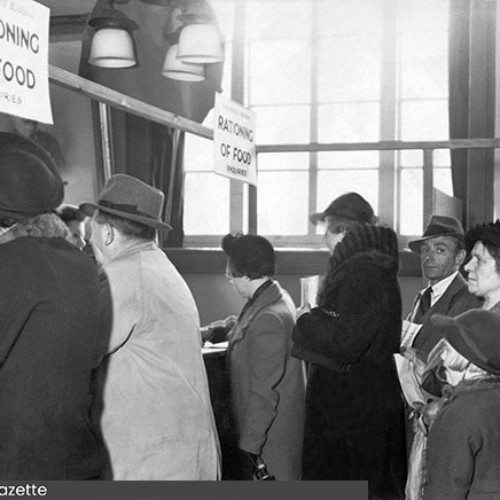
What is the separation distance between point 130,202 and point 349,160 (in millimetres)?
4169

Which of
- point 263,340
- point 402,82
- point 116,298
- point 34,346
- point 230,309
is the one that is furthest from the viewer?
point 402,82

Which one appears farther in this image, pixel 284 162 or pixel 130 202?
pixel 284 162

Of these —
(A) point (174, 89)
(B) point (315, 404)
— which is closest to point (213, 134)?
(B) point (315, 404)

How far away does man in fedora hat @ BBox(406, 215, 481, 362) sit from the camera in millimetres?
3354

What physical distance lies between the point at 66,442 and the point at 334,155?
4781mm

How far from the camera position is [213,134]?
11.8 ft

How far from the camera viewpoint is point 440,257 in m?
3.89

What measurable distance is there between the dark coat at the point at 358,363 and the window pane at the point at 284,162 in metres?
3.70

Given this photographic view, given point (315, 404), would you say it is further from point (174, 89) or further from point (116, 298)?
point (174, 89)

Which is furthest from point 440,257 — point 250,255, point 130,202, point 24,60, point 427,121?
point 427,121

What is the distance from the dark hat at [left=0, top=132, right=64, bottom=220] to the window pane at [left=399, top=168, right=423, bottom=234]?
449cm

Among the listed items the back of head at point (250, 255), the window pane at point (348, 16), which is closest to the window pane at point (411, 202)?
the window pane at point (348, 16)

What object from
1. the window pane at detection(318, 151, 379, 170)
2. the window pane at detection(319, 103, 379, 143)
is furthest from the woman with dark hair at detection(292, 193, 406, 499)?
the window pane at detection(319, 103, 379, 143)

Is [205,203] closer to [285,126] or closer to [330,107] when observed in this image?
[285,126]
